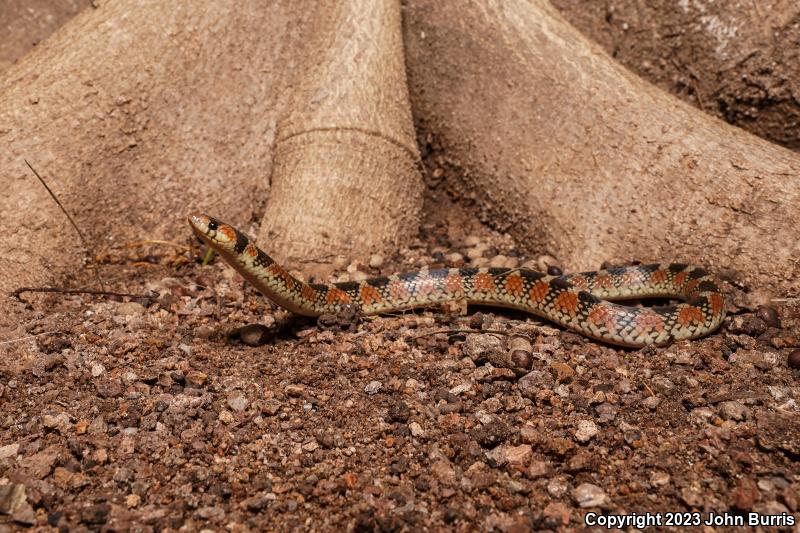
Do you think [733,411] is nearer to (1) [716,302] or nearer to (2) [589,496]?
(2) [589,496]

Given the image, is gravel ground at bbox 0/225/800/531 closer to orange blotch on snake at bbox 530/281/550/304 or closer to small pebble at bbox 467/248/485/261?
orange blotch on snake at bbox 530/281/550/304

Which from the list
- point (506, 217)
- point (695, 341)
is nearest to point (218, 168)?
point (506, 217)

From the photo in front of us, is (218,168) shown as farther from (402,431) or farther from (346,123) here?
(402,431)

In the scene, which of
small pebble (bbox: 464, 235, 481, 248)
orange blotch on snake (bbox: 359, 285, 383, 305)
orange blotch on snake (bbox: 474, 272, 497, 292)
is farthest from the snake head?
small pebble (bbox: 464, 235, 481, 248)

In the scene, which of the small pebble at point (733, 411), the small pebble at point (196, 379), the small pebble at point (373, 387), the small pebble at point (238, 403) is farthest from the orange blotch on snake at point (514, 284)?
the small pebble at point (196, 379)

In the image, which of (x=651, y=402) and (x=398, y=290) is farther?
(x=398, y=290)

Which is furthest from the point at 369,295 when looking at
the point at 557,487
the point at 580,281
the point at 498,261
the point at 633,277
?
the point at 557,487
